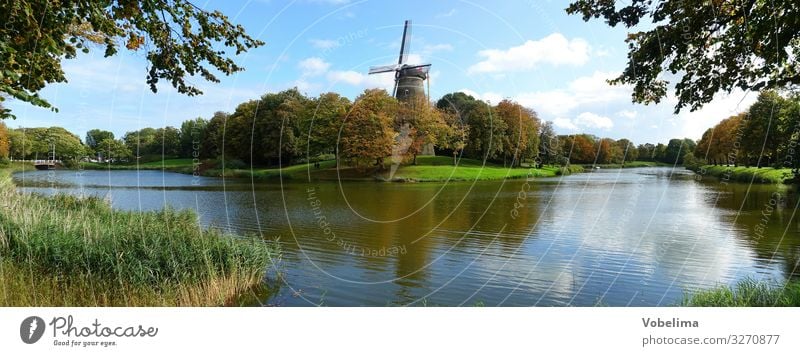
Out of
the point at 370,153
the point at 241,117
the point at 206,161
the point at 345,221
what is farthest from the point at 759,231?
the point at 206,161

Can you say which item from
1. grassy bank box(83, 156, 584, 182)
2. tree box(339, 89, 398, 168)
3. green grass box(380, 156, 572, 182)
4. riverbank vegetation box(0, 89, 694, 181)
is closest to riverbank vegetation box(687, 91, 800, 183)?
riverbank vegetation box(0, 89, 694, 181)

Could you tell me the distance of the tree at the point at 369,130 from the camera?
103 ft

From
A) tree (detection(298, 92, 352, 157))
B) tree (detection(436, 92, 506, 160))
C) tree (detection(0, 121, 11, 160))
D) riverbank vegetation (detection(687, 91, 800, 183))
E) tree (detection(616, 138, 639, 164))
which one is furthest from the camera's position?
tree (detection(298, 92, 352, 157))

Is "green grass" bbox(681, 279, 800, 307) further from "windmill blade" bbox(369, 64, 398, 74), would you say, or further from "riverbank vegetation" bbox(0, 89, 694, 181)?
"windmill blade" bbox(369, 64, 398, 74)

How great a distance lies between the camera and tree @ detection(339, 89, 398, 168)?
103ft

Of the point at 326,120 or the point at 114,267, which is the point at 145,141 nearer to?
the point at 326,120

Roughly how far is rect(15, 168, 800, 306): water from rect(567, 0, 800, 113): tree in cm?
327

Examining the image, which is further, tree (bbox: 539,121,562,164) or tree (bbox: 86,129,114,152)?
tree (bbox: 539,121,562,164)

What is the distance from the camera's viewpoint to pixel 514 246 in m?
11.4

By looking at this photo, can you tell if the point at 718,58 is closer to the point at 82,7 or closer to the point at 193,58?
the point at 193,58

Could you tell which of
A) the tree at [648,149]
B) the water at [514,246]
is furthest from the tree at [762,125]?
the tree at [648,149]
